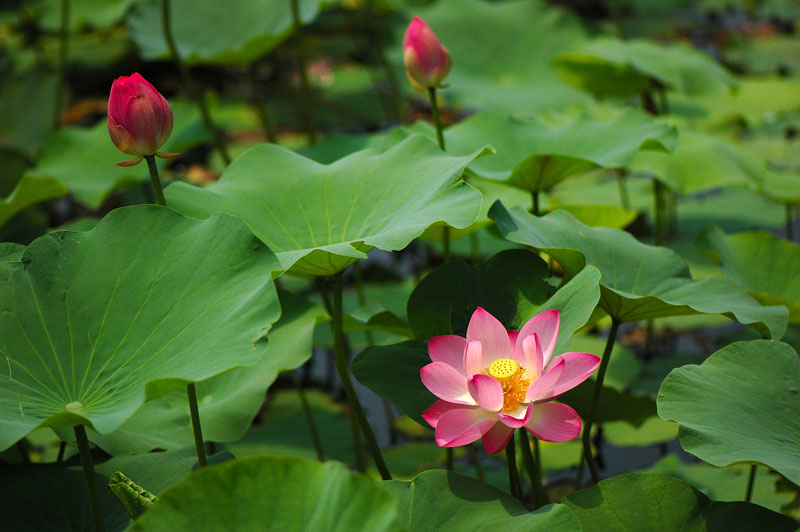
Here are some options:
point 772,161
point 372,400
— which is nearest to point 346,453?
point 372,400

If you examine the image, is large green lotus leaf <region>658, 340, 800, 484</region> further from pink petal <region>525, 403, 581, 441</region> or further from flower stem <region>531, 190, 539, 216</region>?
flower stem <region>531, 190, 539, 216</region>

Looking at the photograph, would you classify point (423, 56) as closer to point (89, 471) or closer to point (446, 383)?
point (446, 383)

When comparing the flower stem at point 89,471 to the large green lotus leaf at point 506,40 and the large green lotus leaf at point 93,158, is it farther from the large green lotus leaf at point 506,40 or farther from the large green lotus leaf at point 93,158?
the large green lotus leaf at point 506,40

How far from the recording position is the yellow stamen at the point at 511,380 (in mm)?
800

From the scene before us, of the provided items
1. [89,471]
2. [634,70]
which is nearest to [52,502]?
[89,471]

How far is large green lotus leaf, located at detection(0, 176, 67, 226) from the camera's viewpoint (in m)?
1.39

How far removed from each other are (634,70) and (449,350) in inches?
54.1

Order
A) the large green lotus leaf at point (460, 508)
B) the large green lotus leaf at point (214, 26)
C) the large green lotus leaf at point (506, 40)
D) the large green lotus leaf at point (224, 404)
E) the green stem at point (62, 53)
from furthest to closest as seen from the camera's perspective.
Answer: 1. the large green lotus leaf at point (506, 40)
2. the green stem at point (62, 53)
3. the large green lotus leaf at point (214, 26)
4. the large green lotus leaf at point (224, 404)
5. the large green lotus leaf at point (460, 508)

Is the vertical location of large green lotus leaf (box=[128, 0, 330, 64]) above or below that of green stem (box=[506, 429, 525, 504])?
above

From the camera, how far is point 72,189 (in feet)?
5.79

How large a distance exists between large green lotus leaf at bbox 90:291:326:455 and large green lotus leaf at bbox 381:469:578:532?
35cm

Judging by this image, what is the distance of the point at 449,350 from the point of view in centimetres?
85

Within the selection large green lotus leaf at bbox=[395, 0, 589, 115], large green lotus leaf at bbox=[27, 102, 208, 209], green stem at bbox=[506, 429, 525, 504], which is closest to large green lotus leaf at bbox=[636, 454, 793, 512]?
Answer: green stem at bbox=[506, 429, 525, 504]

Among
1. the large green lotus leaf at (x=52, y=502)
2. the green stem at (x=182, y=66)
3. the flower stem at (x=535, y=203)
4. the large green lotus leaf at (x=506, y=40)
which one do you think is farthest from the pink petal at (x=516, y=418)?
the large green lotus leaf at (x=506, y=40)
